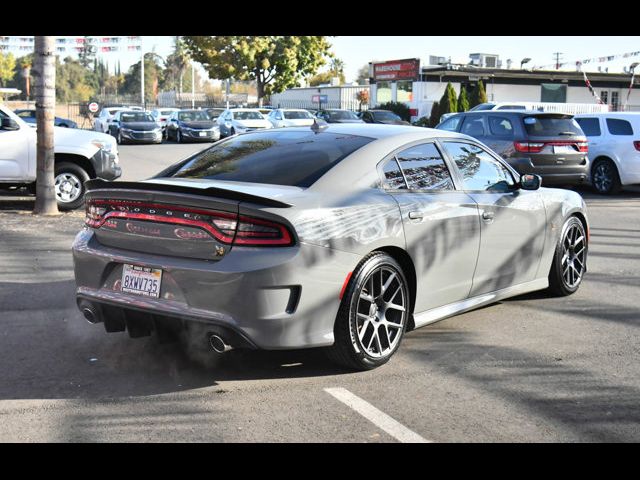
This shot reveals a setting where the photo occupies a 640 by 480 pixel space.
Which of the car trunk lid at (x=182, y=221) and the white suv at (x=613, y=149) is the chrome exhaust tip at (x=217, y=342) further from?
the white suv at (x=613, y=149)

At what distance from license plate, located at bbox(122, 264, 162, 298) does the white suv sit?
45.0ft

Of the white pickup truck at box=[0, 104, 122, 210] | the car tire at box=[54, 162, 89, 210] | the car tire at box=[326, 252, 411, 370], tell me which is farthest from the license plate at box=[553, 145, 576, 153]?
the car tire at box=[326, 252, 411, 370]

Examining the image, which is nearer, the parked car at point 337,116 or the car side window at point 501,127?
the car side window at point 501,127

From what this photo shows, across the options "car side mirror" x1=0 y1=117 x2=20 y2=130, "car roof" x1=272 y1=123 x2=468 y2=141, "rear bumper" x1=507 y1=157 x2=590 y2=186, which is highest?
"car side mirror" x1=0 y1=117 x2=20 y2=130

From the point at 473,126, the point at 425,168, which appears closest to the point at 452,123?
the point at 473,126

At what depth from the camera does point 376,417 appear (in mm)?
4609

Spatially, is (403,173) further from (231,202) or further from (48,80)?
(48,80)

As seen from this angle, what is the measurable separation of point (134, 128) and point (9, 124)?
24.2 meters

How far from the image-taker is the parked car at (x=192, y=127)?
3909 cm

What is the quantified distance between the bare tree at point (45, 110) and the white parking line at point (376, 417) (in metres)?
8.48

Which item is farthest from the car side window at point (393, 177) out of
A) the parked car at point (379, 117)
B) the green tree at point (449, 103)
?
the green tree at point (449, 103)

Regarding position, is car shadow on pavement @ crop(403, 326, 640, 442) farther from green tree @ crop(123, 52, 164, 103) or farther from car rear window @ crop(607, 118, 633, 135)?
green tree @ crop(123, 52, 164, 103)

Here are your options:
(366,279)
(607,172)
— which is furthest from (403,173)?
(607,172)

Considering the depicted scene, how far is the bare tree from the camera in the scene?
12.2 metres
